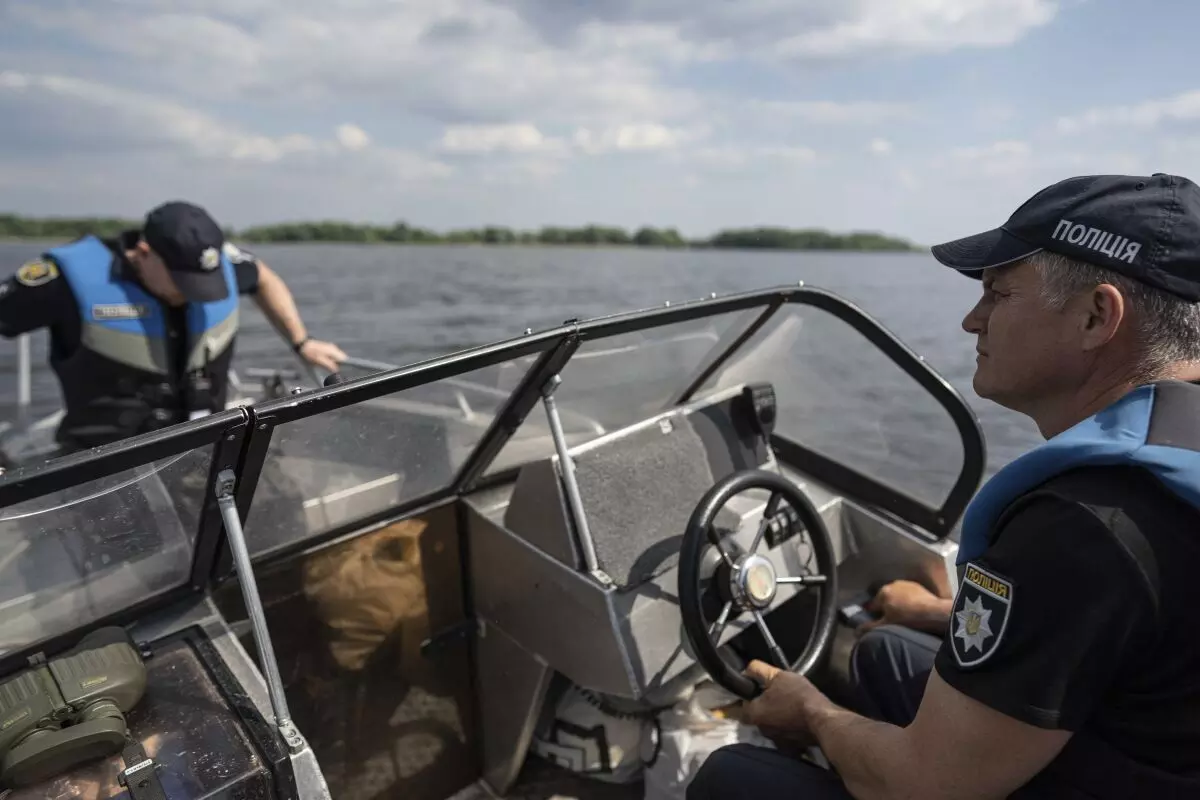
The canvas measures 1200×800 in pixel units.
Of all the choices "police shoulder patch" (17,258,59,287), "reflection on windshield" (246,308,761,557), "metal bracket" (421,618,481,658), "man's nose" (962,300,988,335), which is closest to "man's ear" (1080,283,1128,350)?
"man's nose" (962,300,988,335)

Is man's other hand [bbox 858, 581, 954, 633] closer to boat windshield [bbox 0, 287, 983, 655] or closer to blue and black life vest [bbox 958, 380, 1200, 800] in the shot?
boat windshield [bbox 0, 287, 983, 655]

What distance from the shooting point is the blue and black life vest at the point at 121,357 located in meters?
3.71

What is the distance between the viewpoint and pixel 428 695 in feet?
7.99

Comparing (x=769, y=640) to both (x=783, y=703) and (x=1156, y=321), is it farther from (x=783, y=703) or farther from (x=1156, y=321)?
(x=1156, y=321)

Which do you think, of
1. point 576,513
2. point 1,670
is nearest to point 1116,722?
point 576,513

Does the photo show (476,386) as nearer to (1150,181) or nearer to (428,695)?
(428,695)

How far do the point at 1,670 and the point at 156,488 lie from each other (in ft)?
1.57

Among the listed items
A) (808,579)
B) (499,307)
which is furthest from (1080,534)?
(499,307)

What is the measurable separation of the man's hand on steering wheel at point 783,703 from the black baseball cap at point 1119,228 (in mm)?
1052

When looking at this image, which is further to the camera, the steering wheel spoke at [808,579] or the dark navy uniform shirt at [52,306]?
the dark navy uniform shirt at [52,306]

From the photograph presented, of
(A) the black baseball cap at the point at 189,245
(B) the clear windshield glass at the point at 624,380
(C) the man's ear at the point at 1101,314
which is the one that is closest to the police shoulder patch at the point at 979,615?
(C) the man's ear at the point at 1101,314

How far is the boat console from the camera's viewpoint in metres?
1.52

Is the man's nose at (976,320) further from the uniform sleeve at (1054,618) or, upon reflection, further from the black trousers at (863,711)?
the black trousers at (863,711)

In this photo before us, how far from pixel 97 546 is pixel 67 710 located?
357 millimetres
